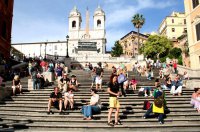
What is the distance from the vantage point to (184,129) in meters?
11.4

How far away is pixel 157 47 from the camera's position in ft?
253

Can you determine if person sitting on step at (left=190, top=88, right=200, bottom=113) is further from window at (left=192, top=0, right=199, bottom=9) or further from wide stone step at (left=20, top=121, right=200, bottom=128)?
window at (left=192, top=0, right=199, bottom=9)

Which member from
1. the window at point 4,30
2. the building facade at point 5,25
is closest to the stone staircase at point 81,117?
the building facade at point 5,25

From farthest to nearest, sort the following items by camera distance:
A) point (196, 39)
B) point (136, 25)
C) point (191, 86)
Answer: point (136, 25) < point (196, 39) < point (191, 86)

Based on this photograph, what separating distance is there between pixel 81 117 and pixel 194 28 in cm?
2348

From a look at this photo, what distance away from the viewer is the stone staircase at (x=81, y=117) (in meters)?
11.5

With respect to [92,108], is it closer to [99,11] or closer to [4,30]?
[4,30]

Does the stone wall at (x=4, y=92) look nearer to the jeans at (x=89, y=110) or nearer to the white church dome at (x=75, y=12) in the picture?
the jeans at (x=89, y=110)

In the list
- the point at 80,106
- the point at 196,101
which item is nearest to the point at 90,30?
the point at 80,106

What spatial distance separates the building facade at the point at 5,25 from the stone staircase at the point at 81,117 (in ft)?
61.9

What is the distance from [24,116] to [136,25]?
61084mm

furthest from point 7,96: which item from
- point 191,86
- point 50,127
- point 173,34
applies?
point 173,34

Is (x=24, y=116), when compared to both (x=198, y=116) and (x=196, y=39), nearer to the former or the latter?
(x=198, y=116)

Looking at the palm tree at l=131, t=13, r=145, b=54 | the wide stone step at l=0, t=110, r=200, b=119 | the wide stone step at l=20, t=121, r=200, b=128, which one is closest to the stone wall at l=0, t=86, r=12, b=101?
the wide stone step at l=0, t=110, r=200, b=119
